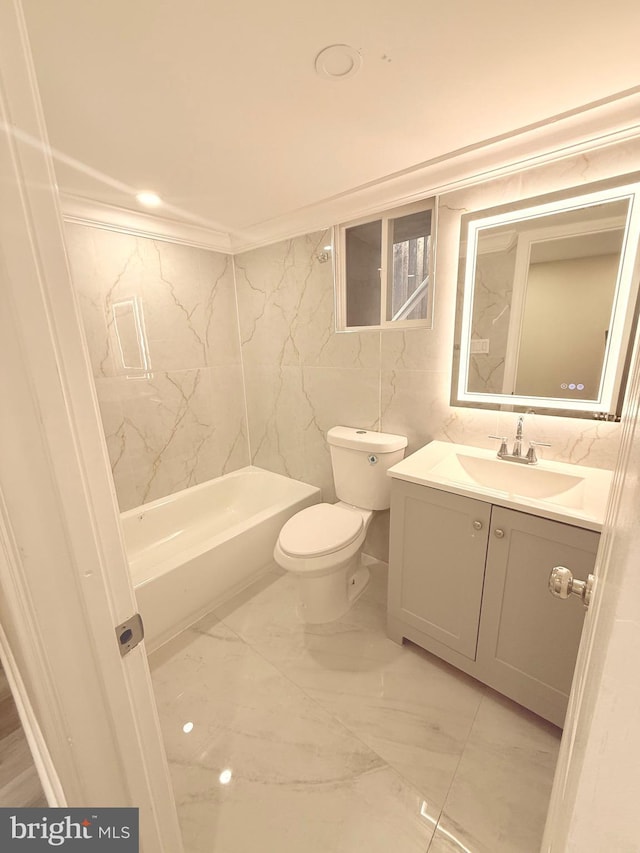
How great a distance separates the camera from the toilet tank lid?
1.79 meters

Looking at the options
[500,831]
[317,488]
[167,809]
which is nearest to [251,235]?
[317,488]

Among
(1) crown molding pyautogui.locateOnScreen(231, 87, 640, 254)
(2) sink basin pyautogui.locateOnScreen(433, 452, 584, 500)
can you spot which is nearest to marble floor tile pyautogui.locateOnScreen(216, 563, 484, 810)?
(2) sink basin pyautogui.locateOnScreen(433, 452, 584, 500)

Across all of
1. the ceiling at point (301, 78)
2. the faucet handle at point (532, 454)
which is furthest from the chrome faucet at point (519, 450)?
the ceiling at point (301, 78)

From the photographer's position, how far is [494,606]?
1.27 metres

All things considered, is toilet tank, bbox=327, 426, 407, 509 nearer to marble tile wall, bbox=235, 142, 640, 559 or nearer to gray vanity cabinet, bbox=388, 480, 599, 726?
marble tile wall, bbox=235, 142, 640, 559

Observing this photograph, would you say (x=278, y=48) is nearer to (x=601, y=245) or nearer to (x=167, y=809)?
(x=601, y=245)

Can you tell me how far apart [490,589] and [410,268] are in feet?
5.03

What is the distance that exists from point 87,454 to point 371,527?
1.88 meters

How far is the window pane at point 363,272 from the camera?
191 cm

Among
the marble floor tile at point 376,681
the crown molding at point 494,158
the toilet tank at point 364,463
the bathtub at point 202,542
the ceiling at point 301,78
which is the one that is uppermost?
the ceiling at point 301,78

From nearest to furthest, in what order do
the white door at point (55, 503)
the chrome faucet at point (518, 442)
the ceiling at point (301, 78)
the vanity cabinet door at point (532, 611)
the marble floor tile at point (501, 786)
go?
1. the white door at point (55, 503)
2. the ceiling at point (301, 78)
3. the marble floor tile at point (501, 786)
4. the vanity cabinet door at point (532, 611)
5. the chrome faucet at point (518, 442)

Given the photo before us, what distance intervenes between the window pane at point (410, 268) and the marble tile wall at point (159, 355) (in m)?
1.25

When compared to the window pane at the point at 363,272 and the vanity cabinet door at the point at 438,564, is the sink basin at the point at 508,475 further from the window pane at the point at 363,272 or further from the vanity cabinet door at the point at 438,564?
the window pane at the point at 363,272

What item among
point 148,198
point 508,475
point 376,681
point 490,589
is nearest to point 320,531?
point 376,681
